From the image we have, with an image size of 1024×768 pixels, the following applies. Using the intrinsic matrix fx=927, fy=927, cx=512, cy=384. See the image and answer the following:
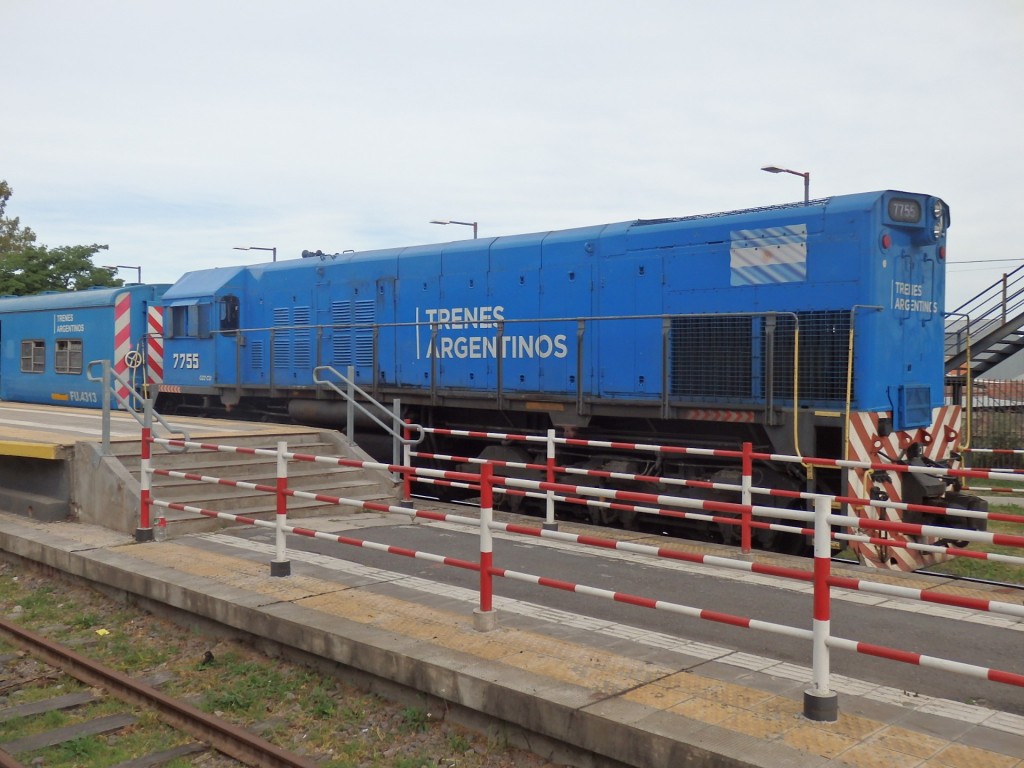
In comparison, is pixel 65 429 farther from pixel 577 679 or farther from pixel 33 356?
pixel 577 679

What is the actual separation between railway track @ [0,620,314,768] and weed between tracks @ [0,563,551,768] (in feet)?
0.14

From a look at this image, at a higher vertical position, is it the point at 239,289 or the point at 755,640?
the point at 239,289

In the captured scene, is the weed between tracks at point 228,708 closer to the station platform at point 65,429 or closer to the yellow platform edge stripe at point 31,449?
the yellow platform edge stripe at point 31,449

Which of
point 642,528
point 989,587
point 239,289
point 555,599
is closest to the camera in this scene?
point 555,599

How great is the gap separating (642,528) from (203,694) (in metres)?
5.88

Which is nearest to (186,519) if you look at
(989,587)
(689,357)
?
(689,357)

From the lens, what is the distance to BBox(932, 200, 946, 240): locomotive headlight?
9.95m

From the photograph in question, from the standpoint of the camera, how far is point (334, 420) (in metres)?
13.7

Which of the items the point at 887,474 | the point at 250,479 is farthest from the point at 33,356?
the point at 887,474

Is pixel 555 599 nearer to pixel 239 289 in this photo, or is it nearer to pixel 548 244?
pixel 548 244

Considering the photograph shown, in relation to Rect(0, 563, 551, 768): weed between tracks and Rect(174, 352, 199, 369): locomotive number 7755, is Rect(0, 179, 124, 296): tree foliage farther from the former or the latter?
Rect(0, 563, 551, 768): weed between tracks

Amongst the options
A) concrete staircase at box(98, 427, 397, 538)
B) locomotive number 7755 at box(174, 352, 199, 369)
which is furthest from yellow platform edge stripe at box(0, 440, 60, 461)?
locomotive number 7755 at box(174, 352, 199, 369)

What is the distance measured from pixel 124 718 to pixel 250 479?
4.86 m

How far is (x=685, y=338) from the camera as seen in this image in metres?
10.4
